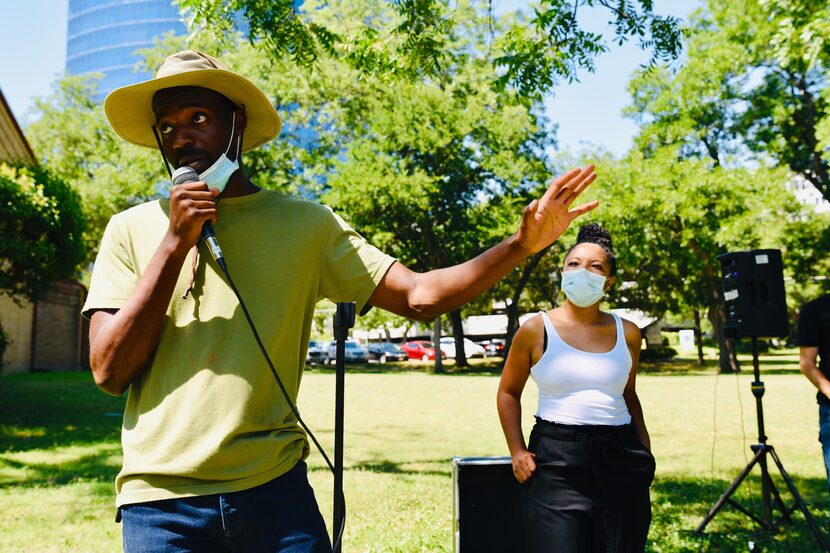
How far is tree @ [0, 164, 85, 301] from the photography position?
11.0 m

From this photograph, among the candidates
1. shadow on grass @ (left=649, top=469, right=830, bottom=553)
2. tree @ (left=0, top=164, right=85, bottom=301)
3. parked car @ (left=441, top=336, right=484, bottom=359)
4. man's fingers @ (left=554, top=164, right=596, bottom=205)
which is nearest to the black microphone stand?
man's fingers @ (left=554, top=164, right=596, bottom=205)

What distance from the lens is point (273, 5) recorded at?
668 cm

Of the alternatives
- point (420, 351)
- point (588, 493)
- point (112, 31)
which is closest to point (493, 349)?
point (420, 351)

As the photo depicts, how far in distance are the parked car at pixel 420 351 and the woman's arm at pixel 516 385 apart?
43.5m

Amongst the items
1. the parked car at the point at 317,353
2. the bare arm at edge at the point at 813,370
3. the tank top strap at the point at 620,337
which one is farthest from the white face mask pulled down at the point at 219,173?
the parked car at the point at 317,353

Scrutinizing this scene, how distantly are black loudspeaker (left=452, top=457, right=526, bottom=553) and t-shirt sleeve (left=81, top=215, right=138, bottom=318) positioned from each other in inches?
96.3

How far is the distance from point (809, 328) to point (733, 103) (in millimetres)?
28905

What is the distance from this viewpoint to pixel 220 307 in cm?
181

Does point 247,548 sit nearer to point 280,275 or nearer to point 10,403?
point 280,275

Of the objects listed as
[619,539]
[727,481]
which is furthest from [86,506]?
[727,481]

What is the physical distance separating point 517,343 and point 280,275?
2148mm

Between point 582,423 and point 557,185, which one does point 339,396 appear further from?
point 582,423

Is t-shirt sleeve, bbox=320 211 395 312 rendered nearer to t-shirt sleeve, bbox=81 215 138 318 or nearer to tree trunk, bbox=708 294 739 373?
t-shirt sleeve, bbox=81 215 138 318

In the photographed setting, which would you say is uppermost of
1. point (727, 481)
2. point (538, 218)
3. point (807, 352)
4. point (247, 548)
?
point (538, 218)
